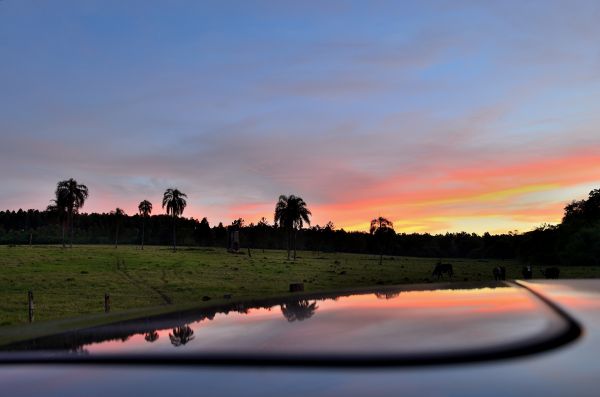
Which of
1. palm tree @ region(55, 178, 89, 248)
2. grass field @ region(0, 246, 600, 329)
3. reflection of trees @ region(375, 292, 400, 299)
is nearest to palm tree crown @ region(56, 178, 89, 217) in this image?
palm tree @ region(55, 178, 89, 248)

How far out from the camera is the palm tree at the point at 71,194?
315ft

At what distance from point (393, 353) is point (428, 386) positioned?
2.13 metres

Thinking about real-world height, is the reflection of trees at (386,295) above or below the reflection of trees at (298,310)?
above

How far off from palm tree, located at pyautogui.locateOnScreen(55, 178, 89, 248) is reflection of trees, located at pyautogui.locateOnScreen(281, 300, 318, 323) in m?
87.4

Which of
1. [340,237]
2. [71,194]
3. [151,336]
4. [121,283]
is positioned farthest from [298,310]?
[340,237]

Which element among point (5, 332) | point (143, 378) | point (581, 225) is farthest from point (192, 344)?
point (581, 225)

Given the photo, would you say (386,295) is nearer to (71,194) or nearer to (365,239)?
(71,194)

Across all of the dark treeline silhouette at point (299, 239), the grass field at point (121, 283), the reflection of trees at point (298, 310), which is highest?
the dark treeline silhouette at point (299, 239)

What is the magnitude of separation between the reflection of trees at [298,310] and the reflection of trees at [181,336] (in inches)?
113

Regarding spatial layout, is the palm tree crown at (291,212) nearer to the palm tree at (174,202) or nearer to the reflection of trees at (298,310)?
the palm tree at (174,202)

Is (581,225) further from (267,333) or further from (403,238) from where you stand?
(267,333)

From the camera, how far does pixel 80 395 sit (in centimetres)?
764

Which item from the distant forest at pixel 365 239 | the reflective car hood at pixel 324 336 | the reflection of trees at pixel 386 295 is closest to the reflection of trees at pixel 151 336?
the reflective car hood at pixel 324 336

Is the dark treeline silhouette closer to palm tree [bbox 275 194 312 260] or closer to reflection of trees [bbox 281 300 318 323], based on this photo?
palm tree [bbox 275 194 312 260]
